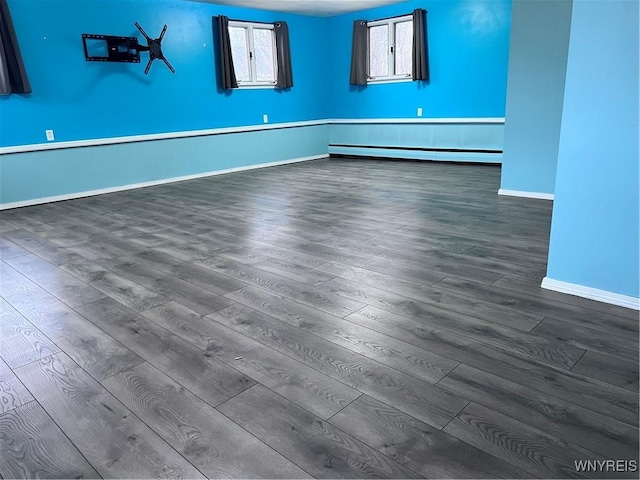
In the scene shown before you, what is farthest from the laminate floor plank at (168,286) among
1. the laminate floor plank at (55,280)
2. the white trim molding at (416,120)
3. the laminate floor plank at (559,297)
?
the white trim molding at (416,120)

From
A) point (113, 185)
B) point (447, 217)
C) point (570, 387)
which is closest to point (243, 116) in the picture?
point (113, 185)

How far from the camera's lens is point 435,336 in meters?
2.04

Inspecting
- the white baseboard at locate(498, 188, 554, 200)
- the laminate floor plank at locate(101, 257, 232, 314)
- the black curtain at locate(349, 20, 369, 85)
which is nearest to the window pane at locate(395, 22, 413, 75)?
the black curtain at locate(349, 20, 369, 85)

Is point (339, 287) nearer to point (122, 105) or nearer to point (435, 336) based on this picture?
point (435, 336)

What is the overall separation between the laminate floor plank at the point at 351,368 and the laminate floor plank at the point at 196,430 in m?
0.44

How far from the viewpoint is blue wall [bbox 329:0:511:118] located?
6305 millimetres

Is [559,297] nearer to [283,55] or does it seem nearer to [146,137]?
[146,137]

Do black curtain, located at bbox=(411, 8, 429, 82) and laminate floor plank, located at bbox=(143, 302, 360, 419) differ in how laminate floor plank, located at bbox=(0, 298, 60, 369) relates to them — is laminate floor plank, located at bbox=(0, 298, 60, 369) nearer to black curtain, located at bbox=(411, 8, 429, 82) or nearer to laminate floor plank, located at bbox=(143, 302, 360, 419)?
laminate floor plank, located at bbox=(143, 302, 360, 419)

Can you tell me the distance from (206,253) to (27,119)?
3.34m

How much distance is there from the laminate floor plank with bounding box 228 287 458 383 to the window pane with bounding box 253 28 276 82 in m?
5.69

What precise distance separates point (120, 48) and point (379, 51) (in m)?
4.09

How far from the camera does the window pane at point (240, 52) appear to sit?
6996mm

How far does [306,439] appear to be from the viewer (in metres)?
1.45

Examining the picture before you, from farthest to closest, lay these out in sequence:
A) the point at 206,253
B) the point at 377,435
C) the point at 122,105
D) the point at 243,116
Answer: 1. the point at 243,116
2. the point at 122,105
3. the point at 206,253
4. the point at 377,435
